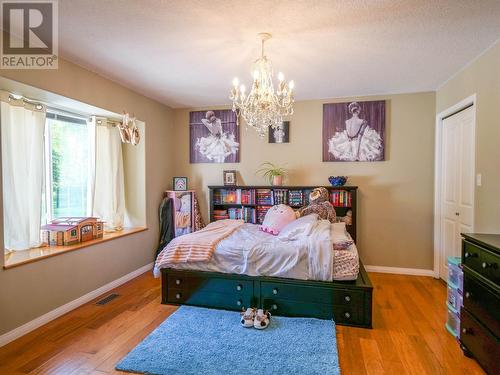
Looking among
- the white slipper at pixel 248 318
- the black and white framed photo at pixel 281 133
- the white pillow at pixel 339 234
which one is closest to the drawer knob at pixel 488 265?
the white pillow at pixel 339 234

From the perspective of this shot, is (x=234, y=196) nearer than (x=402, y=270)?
No

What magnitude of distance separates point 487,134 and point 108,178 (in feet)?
13.9

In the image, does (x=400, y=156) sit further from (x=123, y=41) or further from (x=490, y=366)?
(x=123, y=41)

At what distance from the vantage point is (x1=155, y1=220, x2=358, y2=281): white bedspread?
2.49 metres

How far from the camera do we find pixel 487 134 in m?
2.50

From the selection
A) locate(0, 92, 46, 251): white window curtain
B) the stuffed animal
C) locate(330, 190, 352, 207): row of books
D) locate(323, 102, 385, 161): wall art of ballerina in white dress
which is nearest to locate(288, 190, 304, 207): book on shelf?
the stuffed animal

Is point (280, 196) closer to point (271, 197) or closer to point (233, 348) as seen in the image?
point (271, 197)

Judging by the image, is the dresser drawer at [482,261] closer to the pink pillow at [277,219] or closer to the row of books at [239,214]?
the pink pillow at [277,219]

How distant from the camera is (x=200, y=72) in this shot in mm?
3086

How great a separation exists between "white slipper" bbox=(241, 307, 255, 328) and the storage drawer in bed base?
7.2 inches

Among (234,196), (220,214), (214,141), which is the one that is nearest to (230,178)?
(234,196)

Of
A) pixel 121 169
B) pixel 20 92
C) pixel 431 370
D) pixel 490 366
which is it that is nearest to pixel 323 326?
pixel 431 370

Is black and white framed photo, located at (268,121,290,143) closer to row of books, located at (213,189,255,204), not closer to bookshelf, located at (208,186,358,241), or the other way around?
bookshelf, located at (208,186,358,241)

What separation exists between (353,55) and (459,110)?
5.05ft
